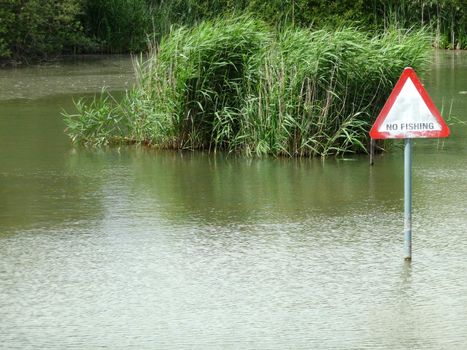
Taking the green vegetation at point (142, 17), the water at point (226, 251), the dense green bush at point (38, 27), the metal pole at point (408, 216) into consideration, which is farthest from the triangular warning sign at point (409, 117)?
the dense green bush at point (38, 27)

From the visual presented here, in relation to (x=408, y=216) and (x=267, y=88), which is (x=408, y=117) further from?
(x=267, y=88)

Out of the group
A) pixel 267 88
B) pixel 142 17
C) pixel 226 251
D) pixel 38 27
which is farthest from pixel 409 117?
pixel 142 17

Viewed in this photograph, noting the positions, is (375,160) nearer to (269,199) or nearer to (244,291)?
(269,199)

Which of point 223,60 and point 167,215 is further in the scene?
point 223,60

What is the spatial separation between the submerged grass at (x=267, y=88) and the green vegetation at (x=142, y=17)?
1002cm

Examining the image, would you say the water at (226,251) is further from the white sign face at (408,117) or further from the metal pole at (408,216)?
the white sign face at (408,117)

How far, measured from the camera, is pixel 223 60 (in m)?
13.9

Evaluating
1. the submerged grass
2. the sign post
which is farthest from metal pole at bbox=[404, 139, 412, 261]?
the submerged grass

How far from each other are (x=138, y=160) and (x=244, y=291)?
6.58 m

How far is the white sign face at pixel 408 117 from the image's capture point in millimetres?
7734

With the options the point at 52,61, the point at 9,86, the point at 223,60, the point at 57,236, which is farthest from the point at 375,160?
the point at 52,61

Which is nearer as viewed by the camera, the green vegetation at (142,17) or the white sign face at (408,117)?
the white sign face at (408,117)

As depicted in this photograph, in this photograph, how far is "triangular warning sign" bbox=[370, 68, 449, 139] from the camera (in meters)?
7.72

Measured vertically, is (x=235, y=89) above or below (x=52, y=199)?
above
